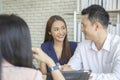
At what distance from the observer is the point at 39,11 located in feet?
14.1

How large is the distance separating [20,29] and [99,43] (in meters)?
1.27

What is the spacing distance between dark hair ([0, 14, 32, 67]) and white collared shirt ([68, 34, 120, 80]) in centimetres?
96

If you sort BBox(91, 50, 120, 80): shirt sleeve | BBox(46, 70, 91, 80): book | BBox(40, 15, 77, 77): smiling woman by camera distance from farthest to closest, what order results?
BBox(40, 15, 77, 77): smiling woman, BBox(91, 50, 120, 80): shirt sleeve, BBox(46, 70, 91, 80): book

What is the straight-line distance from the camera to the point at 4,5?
4.71 m

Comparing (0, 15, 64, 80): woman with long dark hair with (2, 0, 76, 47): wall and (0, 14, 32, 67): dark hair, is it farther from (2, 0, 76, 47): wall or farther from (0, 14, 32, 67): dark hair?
(2, 0, 76, 47): wall

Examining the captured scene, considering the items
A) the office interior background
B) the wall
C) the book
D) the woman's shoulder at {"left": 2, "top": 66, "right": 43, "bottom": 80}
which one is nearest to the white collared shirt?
the book

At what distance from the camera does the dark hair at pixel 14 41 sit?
3.42 ft

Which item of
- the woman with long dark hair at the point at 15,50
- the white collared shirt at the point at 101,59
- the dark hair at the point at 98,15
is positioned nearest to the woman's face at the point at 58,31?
the white collared shirt at the point at 101,59

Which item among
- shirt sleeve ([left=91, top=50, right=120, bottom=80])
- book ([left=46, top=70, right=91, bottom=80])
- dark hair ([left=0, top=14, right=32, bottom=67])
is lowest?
shirt sleeve ([left=91, top=50, right=120, bottom=80])

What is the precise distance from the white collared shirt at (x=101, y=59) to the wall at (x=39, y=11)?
1.58m

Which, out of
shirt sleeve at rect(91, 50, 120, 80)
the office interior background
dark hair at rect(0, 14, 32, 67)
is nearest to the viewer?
dark hair at rect(0, 14, 32, 67)

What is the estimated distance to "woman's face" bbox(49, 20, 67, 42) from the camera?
2.77 meters

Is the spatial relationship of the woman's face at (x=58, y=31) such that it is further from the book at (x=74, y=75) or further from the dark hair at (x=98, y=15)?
the book at (x=74, y=75)

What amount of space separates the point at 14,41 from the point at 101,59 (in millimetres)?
1300
